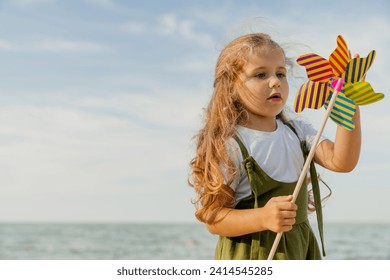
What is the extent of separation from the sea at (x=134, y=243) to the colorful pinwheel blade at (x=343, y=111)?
20.9 ft

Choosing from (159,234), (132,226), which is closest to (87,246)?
(159,234)

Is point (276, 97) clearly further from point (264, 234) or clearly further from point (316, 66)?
point (264, 234)

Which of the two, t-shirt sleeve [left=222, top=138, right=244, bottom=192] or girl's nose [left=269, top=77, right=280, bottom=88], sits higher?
girl's nose [left=269, top=77, right=280, bottom=88]

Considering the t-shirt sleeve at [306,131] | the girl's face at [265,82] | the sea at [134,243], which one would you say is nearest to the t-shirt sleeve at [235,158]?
the girl's face at [265,82]

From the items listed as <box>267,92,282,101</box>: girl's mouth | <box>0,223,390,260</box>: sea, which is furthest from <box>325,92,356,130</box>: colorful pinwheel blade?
<box>0,223,390,260</box>: sea

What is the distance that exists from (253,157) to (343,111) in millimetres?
296

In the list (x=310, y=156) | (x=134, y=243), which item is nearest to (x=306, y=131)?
(x=310, y=156)

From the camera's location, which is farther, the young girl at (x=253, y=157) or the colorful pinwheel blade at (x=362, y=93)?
the young girl at (x=253, y=157)

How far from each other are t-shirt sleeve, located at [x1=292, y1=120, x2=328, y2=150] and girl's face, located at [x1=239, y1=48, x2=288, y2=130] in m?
0.14

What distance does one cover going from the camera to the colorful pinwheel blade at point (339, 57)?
1.54m

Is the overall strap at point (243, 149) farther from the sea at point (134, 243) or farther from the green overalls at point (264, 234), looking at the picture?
the sea at point (134, 243)

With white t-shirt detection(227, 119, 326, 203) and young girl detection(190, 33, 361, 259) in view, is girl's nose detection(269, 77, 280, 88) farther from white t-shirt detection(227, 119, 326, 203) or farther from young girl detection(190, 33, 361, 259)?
white t-shirt detection(227, 119, 326, 203)

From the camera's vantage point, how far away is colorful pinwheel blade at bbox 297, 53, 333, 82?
1558 millimetres

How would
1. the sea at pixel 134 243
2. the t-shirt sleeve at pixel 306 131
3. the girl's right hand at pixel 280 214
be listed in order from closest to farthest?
the girl's right hand at pixel 280 214 < the t-shirt sleeve at pixel 306 131 < the sea at pixel 134 243
